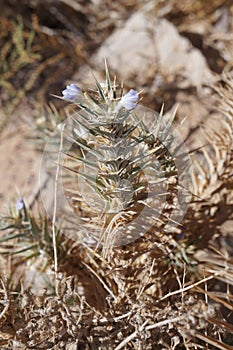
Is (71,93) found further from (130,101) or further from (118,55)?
(118,55)

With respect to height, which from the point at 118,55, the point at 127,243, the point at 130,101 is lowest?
the point at 127,243

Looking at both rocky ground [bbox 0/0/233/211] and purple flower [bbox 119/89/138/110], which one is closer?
purple flower [bbox 119/89/138/110]

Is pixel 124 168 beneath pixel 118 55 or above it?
beneath

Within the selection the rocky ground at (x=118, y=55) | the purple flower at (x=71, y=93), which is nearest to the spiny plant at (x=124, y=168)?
the purple flower at (x=71, y=93)

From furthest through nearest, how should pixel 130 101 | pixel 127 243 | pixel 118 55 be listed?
1. pixel 118 55
2. pixel 127 243
3. pixel 130 101

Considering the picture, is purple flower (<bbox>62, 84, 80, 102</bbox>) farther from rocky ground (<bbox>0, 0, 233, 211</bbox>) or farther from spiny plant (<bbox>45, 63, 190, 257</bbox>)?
rocky ground (<bbox>0, 0, 233, 211</bbox>)

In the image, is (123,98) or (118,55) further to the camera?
(118,55)

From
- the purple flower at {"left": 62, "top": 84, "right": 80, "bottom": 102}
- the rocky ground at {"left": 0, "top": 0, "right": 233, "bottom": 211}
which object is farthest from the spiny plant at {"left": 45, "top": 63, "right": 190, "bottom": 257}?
the rocky ground at {"left": 0, "top": 0, "right": 233, "bottom": 211}

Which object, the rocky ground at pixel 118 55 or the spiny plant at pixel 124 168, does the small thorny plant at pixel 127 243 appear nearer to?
the spiny plant at pixel 124 168

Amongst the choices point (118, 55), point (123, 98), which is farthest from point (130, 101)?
point (118, 55)

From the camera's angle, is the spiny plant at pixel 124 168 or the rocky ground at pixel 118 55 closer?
the spiny plant at pixel 124 168
